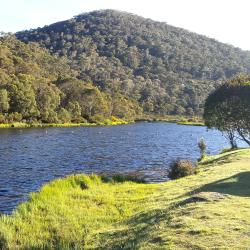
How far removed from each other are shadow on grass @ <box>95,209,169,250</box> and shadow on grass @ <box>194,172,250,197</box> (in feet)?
15.7

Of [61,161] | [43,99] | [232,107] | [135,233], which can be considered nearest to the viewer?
[135,233]

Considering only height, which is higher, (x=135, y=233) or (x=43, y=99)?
(x=43, y=99)

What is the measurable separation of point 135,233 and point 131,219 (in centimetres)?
299

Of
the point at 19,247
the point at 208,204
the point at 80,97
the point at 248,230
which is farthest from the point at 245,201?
the point at 80,97

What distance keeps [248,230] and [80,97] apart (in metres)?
157

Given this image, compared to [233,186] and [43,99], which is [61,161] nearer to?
[233,186]

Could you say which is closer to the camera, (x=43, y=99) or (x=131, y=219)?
(x=131, y=219)

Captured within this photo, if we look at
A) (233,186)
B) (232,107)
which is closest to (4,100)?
(232,107)

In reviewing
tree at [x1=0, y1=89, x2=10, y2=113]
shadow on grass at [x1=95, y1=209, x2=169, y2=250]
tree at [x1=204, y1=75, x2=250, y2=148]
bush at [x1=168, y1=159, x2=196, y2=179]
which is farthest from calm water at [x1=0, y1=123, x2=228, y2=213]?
tree at [x1=0, y1=89, x2=10, y2=113]

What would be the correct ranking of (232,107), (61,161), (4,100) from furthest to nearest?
(4,100), (61,161), (232,107)

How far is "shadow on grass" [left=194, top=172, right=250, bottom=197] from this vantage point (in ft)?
77.2

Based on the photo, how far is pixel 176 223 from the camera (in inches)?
708

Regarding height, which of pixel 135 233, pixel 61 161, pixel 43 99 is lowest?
pixel 61 161

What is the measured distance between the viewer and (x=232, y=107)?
173 feet
